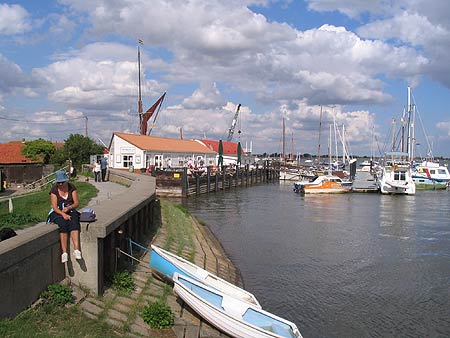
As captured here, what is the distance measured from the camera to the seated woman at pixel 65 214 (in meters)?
9.42

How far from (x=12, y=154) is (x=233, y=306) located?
69.5 metres

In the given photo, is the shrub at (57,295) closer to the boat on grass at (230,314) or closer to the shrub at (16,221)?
the boat on grass at (230,314)

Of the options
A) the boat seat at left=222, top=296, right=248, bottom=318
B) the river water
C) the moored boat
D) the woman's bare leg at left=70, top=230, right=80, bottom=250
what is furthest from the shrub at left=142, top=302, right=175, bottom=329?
the moored boat

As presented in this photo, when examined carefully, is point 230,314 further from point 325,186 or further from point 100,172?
point 325,186

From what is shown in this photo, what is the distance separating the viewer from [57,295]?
875cm

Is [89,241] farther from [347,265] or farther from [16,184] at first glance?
[16,184]

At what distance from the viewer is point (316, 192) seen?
194 ft

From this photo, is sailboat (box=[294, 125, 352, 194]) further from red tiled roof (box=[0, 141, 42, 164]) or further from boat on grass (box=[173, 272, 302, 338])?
boat on grass (box=[173, 272, 302, 338])

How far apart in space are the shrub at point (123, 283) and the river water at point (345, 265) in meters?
4.96

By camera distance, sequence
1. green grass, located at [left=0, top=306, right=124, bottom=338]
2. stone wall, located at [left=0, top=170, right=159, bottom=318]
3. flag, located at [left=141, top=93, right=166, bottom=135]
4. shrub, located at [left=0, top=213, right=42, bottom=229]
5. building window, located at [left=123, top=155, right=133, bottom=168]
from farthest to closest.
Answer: flag, located at [left=141, top=93, right=166, bottom=135]
building window, located at [left=123, top=155, right=133, bottom=168]
shrub, located at [left=0, top=213, right=42, bottom=229]
stone wall, located at [left=0, top=170, right=159, bottom=318]
green grass, located at [left=0, top=306, right=124, bottom=338]

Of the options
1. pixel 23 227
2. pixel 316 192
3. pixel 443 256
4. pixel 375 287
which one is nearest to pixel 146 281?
pixel 23 227

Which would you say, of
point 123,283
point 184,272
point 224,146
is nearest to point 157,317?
point 123,283

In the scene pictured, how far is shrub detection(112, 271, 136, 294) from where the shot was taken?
34.6ft

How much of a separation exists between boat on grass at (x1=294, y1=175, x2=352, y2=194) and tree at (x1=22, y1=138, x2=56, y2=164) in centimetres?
3562
